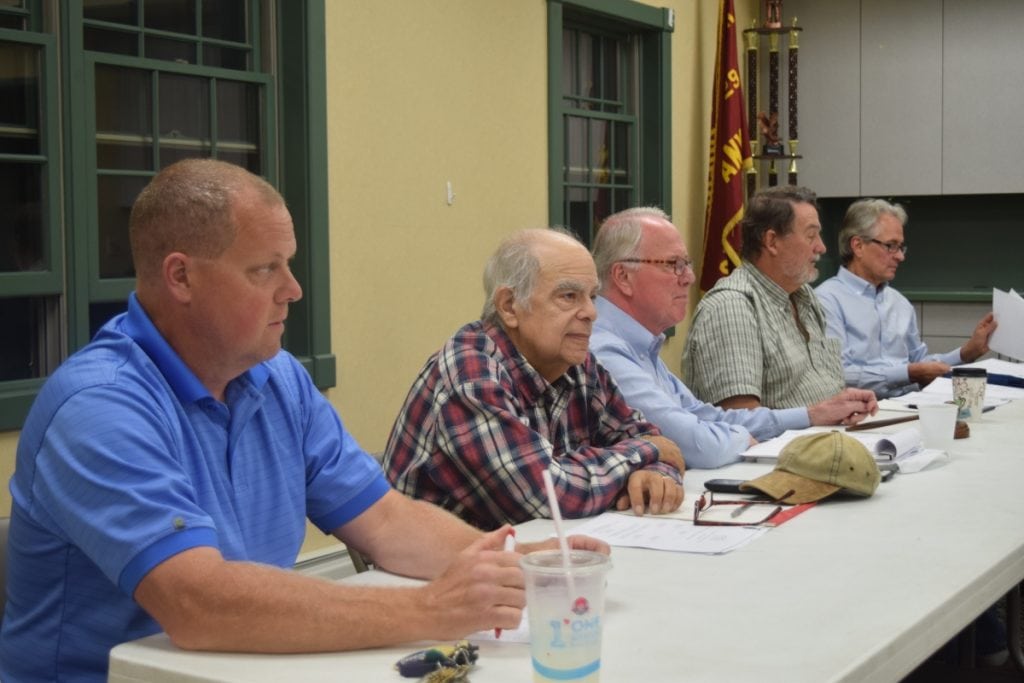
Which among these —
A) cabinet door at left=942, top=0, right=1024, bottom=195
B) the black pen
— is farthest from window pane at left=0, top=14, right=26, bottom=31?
cabinet door at left=942, top=0, right=1024, bottom=195

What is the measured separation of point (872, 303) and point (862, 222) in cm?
32

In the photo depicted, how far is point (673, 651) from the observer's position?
146 cm

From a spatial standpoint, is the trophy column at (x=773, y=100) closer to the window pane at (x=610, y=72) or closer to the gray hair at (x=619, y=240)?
the window pane at (x=610, y=72)

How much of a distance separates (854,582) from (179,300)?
0.97 m

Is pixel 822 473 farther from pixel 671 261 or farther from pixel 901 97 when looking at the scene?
pixel 901 97

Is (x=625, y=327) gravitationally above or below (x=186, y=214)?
below

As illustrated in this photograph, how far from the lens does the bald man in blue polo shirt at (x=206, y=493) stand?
1458mm

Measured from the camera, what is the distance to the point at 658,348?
3.12 m

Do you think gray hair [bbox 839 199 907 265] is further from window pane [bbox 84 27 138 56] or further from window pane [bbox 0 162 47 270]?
window pane [bbox 0 162 47 270]

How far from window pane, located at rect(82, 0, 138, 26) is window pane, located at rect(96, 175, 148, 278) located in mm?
421

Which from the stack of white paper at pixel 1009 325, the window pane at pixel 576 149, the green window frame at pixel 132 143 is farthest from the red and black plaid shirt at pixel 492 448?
the window pane at pixel 576 149

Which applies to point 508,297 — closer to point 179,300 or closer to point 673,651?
point 179,300

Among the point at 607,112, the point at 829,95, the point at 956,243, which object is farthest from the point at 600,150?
the point at 956,243

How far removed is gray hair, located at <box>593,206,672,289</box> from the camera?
316 cm
